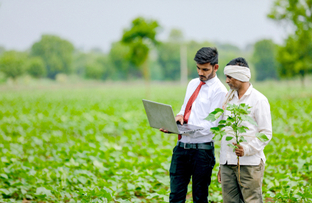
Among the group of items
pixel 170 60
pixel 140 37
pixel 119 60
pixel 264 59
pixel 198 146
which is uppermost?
pixel 119 60

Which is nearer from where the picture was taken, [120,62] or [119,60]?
[119,60]

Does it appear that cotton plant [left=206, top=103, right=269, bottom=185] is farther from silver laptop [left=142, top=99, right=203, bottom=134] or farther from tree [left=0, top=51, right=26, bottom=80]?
tree [left=0, top=51, right=26, bottom=80]

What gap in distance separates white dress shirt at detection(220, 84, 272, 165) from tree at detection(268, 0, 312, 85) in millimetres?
18110

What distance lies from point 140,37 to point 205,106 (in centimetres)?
1803

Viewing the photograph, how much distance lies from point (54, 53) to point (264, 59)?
48018 millimetres

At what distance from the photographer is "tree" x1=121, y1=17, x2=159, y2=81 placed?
65.1 feet

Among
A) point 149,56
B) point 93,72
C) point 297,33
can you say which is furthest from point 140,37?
point 93,72

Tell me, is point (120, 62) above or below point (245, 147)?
above

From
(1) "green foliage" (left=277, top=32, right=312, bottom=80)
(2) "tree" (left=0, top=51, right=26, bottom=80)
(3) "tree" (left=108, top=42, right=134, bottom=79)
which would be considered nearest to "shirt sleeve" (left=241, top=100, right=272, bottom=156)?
(1) "green foliage" (left=277, top=32, right=312, bottom=80)

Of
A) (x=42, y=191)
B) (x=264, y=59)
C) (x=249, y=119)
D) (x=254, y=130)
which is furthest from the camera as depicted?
(x=264, y=59)

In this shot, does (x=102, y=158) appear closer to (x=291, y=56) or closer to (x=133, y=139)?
(x=133, y=139)

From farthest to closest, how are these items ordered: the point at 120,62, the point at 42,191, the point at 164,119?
the point at 120,62, the point at 42,191, the point at 164,119

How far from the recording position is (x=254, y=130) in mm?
2453

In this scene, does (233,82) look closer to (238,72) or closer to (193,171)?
(238,72)
